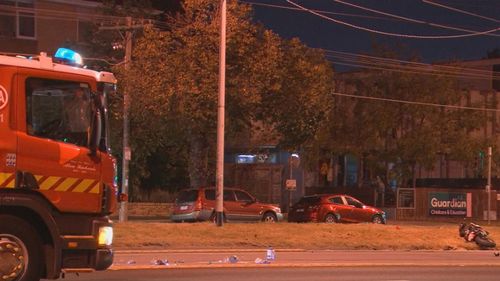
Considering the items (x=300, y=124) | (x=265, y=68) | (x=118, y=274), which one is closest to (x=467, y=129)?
(x=300, y=124)

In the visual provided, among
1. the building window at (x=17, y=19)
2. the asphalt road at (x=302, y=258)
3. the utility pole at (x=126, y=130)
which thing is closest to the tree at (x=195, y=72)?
the utility pole at (x=126, y=130)

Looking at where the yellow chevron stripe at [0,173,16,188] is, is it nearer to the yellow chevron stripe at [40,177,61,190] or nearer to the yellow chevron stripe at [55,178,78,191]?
the yellow chevron stripe at [40,177,61,190]

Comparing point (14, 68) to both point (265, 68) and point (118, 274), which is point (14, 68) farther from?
point (265, 68)

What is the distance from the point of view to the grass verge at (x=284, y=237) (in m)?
18.8

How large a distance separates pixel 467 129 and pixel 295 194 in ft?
36.6

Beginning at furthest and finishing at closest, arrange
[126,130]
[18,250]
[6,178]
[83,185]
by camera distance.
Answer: [126,130] → [83,185] → [18,250] → [6,178]

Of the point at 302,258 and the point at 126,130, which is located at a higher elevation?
the point at 126,130

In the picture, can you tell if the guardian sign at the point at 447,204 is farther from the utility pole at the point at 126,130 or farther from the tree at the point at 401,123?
the utility pole at the point at 126,130

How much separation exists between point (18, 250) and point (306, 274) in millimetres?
6440

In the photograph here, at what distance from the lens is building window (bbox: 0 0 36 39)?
3525 cm

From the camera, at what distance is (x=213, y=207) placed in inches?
1035

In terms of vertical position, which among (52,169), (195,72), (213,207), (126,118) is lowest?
(213,207)

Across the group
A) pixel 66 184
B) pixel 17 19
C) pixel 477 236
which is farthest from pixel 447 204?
pixel 66 184

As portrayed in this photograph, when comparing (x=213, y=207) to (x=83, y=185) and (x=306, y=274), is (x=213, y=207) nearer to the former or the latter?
(x=306, y=274)
